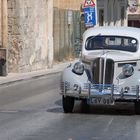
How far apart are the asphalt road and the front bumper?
1.40 ft

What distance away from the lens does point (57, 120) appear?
41.4 ft

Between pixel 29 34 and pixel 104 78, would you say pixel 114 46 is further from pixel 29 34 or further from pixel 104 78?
pixel 29 34

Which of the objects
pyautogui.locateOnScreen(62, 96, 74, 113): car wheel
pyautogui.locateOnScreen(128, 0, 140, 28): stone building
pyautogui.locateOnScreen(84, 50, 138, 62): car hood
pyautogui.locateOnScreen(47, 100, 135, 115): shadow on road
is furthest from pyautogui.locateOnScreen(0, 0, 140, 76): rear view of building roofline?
pyautogui.locateOnScreen(128, 0, 140, 28): stone building

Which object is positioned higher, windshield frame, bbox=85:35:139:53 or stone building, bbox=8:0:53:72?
windshield frame, bbox=85:35:139:53

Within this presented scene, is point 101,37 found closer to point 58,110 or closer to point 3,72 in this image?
point 58,110

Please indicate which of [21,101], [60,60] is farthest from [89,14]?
[21,101]

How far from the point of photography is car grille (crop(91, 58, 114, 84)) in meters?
13.5

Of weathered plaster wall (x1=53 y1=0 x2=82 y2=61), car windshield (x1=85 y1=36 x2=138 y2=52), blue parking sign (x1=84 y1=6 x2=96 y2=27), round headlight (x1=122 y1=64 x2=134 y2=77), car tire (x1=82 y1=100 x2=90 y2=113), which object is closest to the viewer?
round headlight (x1=122 y1=64 x2=134 y2=77)

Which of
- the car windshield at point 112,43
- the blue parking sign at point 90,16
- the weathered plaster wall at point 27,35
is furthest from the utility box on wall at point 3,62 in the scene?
the car windshield at point 112,43

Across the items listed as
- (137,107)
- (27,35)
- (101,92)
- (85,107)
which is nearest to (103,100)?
(101,92)

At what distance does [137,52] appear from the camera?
14.0 m

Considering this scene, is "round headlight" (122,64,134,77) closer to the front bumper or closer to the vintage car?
the vintage car

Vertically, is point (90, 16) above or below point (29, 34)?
above

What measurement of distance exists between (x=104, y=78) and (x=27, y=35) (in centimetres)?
1480
